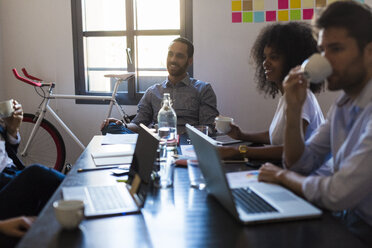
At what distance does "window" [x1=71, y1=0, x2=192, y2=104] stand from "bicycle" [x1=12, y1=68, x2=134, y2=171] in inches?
8.6

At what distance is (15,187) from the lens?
5.61ft

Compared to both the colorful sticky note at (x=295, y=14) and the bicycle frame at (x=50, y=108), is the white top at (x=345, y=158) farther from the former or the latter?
the bicycle frame at (x=50, y=108)

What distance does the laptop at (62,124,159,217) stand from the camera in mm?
1167

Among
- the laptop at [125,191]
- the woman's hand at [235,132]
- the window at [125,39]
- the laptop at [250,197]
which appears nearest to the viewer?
the laptop at [250,197]

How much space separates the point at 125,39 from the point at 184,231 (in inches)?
114

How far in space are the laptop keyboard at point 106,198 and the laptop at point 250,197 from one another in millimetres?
279

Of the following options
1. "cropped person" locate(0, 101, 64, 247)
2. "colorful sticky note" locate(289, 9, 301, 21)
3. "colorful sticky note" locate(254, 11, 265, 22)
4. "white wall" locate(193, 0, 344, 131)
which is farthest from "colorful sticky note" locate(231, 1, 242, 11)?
"cropped person" locate(0, 101, 64, 247)

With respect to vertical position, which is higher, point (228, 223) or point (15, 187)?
point (228, 223)

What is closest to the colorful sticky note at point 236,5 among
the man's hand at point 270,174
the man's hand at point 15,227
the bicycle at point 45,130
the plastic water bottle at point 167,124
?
the bicycle at point 45,130

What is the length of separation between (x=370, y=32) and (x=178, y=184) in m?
0.80

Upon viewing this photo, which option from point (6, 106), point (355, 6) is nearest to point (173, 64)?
point (6, 106)

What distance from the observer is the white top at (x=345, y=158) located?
3.64 feet

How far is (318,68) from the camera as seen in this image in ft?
4.32

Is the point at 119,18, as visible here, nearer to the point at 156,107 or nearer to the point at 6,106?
the point at 156,107
